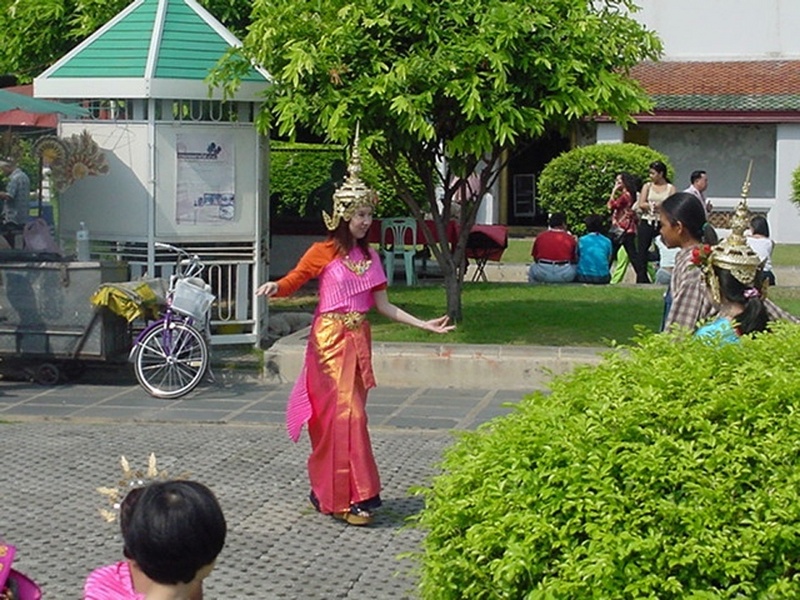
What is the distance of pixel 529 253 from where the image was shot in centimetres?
2319

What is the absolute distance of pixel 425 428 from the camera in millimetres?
9977

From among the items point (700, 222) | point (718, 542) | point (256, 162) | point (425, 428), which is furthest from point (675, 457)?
point (256, 162)

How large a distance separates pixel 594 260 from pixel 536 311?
3221 mm

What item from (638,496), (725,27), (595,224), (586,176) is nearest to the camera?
(638,496)

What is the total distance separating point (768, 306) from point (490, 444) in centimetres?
198

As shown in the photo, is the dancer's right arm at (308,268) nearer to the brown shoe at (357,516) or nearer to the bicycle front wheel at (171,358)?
the brown shoe at (357,516)

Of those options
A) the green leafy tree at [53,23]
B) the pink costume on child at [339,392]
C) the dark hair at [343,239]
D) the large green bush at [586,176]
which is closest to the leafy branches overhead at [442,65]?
the dark hair at [343,239]

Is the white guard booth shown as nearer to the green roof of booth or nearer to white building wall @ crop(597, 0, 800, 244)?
the green roof of booth

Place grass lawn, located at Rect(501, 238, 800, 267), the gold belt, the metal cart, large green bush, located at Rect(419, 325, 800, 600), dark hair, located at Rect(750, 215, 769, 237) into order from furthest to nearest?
grass lawn, located at Rect(501, 238, 800, 267) < dark hair, located at Rect(750, 215, 769, 237) < the metal cart < the gold belt < large green bush, located at Rect(419, 325, 800, 600)

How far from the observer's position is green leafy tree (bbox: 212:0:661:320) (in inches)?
444

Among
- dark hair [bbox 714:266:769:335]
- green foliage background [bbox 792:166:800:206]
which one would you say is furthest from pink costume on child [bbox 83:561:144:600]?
green foliage background [bbox 792:166:800:206]

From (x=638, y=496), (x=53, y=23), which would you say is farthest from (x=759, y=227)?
(x=638, y=496)

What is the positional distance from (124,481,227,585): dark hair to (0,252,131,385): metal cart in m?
→ 8.25

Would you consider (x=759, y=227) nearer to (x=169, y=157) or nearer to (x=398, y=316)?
(x=169, y=157)
